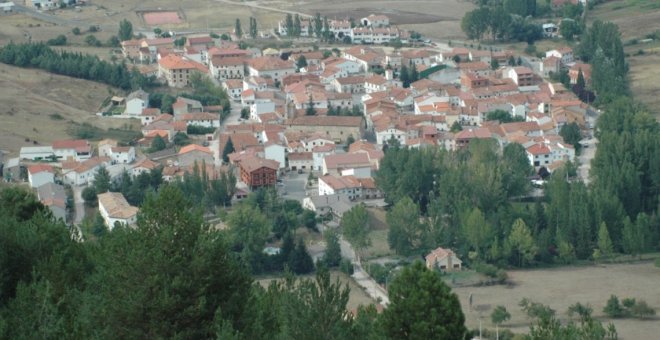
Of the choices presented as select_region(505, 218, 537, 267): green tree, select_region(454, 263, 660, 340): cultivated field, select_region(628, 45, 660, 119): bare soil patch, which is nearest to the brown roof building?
select_region(505, 218, 537, 267): green tree

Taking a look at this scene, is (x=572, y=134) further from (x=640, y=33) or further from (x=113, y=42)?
(x=113, y=42)

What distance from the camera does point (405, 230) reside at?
694 inches

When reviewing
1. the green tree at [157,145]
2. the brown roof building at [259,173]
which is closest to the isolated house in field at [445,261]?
the brown roof building at [259,173]

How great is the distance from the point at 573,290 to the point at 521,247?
4.30 feet

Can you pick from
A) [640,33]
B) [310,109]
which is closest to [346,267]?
[310,109]

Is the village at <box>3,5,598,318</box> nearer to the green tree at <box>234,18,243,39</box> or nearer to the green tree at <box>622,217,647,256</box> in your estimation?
the green tree at <box>234,18,243,39</box>

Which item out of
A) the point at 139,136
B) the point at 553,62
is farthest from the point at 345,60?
the point at 139,136

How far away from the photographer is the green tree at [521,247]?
675 inches

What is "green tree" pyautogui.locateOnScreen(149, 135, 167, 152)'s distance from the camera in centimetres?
2208

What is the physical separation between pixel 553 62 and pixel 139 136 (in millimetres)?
9240

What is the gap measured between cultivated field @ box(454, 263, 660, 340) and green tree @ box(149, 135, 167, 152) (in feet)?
24.5

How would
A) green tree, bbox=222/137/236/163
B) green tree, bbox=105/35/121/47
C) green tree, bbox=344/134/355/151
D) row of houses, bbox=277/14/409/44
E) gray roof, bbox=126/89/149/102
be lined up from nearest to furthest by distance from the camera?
green tree, bbox=222/137/236/163, green tree, bbox=344/134/355/151, gray roof, bbox=126/89/149/102, green tree, bbox=105/35/121/47, row of houses, bbox=277/14/409/44

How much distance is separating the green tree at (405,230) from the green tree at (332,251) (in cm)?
79

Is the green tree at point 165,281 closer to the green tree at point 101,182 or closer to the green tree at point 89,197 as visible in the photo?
the green tree at point 89,197
